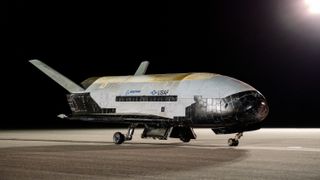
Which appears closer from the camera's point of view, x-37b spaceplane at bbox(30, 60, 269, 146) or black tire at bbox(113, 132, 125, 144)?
x-37b spaceplane at bbox(30, 60, 269, 146)

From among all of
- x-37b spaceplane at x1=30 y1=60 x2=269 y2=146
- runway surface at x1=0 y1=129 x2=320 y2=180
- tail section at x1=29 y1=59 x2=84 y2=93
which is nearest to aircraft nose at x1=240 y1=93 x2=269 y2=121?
x-37b spaceplane at x1=30 y1=60 x2=269 y2=146

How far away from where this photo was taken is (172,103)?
28.8m

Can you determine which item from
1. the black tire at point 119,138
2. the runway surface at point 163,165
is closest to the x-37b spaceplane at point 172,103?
the black tire at point 119,138

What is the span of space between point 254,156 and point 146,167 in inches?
224

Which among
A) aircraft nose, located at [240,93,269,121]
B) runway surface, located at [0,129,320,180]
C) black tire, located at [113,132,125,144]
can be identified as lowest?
black tire, located at [113,132,125,144]

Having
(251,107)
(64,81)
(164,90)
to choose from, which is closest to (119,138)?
(164,90)

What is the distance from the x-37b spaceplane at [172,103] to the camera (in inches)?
1065

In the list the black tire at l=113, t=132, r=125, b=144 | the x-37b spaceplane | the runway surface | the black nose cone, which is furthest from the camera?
the black tire at l=113, t=132, r=125, b=144

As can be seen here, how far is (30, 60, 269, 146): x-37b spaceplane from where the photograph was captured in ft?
88.8

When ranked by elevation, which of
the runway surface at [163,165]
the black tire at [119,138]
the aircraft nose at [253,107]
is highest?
the aircraft nose at [253,107]

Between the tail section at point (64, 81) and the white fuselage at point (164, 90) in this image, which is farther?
the tail section at point (64, 81)

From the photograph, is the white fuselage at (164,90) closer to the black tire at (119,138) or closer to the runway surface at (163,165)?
the black tire at (119,138)

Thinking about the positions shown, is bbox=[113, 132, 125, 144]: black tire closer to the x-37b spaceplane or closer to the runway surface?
the x-37b spaceplane

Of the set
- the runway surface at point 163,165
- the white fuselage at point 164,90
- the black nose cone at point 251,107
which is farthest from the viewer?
the white fuselage at point 164,90
